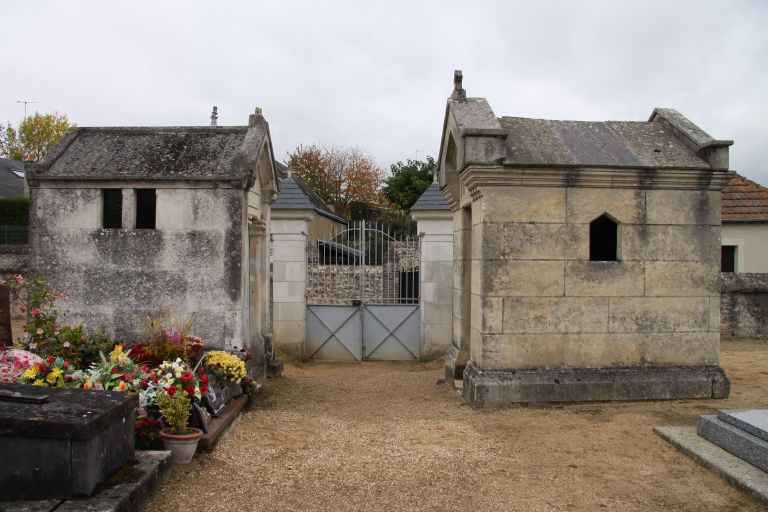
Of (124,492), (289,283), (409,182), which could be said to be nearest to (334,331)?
(289,283)

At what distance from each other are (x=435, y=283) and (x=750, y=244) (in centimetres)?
1014

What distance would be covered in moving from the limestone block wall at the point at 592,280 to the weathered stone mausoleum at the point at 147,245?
297 cm

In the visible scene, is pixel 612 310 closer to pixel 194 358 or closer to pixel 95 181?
pixel 194 358

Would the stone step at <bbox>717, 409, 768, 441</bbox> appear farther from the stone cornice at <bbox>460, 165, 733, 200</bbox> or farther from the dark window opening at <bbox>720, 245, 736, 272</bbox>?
the dark window opening at <bbox>720, 245, 736, 272</bbox>

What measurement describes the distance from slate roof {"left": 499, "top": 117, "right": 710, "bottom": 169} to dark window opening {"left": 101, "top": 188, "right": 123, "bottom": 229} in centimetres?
470

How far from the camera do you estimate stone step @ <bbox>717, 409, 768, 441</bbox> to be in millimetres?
4828

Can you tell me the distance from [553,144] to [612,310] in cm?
213

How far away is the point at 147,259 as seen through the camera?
23.4 ft

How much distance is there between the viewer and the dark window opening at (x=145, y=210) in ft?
24.0

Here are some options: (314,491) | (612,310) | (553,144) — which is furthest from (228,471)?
(553,144)

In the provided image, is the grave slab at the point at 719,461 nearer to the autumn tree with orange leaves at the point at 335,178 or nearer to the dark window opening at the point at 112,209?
the dark window opening at the point at 112,209

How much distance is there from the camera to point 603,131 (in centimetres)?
782

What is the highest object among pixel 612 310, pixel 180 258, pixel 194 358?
pixel 180 258

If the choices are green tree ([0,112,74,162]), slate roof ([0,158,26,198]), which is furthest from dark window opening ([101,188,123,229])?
green tree ([0,112,74,162])
